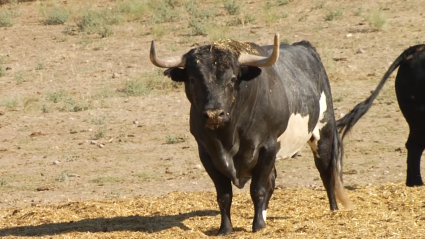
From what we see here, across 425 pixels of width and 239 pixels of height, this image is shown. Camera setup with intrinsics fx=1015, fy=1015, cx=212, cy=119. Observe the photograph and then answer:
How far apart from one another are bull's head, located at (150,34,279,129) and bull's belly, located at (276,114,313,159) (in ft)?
3.04

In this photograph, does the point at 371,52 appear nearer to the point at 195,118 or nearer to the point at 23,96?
the point at 23,96

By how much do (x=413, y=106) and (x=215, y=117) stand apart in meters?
4.61

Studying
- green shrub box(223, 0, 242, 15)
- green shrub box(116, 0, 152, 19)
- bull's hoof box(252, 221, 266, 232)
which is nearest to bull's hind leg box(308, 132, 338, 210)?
bull's hoof box(252, 221, 266, 232)

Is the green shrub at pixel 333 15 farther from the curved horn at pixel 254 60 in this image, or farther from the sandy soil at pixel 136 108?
the curved horn at pixel 254 60

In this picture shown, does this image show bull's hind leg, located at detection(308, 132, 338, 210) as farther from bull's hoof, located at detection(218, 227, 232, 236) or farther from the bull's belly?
bull's hoof, located at detection(218, 227, 232, 236)

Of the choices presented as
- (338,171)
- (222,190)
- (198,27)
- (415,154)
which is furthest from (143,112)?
(222,190)

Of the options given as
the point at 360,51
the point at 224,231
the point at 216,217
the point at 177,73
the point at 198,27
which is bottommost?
the point at 198,27

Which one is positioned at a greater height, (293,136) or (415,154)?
(293,136)

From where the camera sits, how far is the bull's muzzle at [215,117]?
8.04 meters

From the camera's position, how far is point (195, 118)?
870 centimetres

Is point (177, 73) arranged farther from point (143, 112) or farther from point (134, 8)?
point (134, 8)

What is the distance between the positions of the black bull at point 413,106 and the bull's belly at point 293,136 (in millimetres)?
2343

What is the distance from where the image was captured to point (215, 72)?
27.2ft

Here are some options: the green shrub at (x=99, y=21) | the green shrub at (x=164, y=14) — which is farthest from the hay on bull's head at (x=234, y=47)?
the green shrub at (x=164, y=14)
